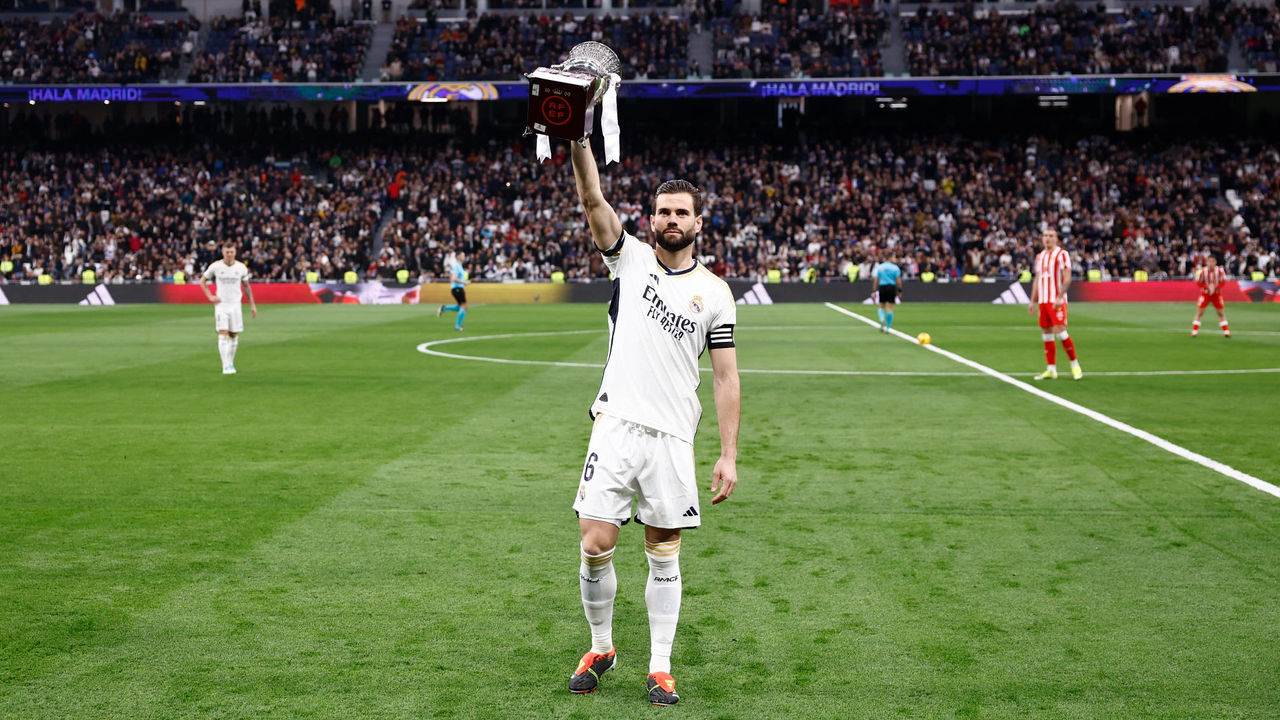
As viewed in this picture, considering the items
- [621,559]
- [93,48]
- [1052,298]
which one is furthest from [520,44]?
[621,559]

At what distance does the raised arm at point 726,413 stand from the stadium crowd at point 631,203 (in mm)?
39918

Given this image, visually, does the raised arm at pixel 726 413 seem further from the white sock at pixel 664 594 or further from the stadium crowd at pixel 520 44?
the stadium crowd at pixel 520 44

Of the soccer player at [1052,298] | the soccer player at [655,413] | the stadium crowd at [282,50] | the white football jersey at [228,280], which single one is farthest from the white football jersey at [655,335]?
the stadium crowd at [282,50]

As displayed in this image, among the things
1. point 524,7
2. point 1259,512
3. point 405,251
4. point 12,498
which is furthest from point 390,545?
point 524,7

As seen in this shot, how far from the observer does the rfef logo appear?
4.57m

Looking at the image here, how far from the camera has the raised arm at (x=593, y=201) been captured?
15.7ft

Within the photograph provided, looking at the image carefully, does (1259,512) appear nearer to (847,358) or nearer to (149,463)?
(149,463)

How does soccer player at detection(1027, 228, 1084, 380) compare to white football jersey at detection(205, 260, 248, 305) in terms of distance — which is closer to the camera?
soccer player at detection(1027, 228, 1084, 380)

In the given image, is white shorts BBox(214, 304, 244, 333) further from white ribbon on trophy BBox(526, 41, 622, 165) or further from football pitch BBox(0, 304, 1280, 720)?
white ribbon on trophy BBox(526, 41, 622, 165)

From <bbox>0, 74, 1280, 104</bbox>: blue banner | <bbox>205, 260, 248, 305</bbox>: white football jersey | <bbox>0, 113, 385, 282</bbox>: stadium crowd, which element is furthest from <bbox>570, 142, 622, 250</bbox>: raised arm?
<bbox>0, 74, 1280, 104</bbox>: blue banner

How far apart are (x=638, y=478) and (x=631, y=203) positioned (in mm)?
46076

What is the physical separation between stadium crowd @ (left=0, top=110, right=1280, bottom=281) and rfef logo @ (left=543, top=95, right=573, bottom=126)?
40.7 m

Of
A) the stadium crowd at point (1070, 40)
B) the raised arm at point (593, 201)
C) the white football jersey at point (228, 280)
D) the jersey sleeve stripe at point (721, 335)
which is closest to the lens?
the raised arm at point (593, 201)

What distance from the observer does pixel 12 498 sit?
896 cm
